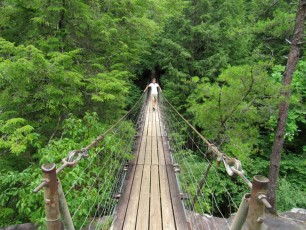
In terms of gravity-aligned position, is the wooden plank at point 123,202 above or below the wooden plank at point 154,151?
below

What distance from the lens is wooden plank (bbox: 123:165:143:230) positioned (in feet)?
7.79

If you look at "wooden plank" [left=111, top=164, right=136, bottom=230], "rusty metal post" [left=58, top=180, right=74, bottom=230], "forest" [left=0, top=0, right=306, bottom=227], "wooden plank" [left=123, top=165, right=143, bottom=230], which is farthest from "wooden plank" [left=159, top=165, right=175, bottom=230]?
"rusty metal post" [left=58, top=180, right=74, bottom=230]

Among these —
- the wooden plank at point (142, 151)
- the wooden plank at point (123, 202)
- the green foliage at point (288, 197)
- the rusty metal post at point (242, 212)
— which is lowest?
the green foliage at point (288, 197)

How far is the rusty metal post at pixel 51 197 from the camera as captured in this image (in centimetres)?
102

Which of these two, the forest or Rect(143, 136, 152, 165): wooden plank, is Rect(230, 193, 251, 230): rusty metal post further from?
Rect(143, 136, 152, 165): wooden plank

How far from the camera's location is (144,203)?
8.98 feet

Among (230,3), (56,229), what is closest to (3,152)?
(56,229)

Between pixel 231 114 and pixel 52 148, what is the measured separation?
3.16m

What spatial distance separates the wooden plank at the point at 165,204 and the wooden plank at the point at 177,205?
0.04 meters

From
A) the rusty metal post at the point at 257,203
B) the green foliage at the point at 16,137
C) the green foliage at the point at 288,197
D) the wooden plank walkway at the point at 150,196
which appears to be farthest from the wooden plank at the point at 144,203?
the green foliage at the point at 288,197

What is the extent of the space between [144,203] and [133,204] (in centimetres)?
12

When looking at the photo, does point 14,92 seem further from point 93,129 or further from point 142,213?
point 142,213

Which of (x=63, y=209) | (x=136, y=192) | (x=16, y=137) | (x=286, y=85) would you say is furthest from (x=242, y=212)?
(x=286, y=85)

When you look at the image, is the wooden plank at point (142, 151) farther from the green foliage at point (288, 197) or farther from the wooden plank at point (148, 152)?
the green foliage at point (288, 197)
